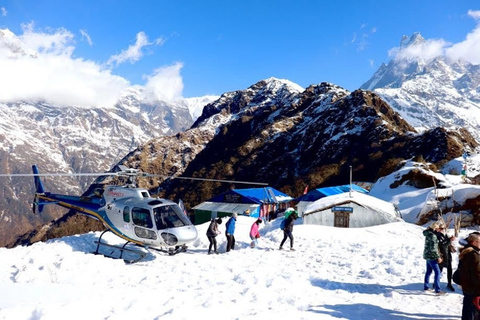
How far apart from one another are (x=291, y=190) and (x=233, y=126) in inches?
4316

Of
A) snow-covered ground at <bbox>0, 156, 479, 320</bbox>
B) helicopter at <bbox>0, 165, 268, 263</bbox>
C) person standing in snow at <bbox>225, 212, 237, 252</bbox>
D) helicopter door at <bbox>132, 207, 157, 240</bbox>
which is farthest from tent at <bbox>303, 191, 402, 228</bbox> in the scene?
helicopter door at <bbox>132, 207, 157, 240</bbox>

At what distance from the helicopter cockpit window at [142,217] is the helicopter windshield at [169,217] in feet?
1.07

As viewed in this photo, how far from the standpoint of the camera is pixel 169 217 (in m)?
14.7

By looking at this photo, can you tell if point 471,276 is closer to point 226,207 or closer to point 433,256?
point 433,256

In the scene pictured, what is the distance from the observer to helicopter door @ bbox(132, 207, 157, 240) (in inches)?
568

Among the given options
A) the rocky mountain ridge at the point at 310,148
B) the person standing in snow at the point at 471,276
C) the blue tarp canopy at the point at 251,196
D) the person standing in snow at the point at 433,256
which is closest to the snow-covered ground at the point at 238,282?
the person standing in snow at the point at 433,256

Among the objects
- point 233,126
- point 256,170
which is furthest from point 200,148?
point 256,170

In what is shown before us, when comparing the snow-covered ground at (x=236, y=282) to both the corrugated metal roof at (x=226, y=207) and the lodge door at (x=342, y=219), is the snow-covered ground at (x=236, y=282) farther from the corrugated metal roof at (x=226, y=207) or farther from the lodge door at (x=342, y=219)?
the corrugated metal roof at (x=226, y=207)

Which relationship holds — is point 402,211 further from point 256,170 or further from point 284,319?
point 256,170

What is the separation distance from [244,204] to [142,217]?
2523 cm

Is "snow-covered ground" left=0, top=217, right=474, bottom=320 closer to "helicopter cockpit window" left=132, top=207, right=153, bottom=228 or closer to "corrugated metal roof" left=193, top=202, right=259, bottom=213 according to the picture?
"helicopter cockpit window" left=132, top=207, right=153, bottom=228

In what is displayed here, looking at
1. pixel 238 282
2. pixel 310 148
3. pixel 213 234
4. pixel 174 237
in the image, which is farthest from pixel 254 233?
pixel 310 148

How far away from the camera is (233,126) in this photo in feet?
620

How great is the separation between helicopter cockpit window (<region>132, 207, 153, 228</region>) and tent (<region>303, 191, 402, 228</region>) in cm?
1410
